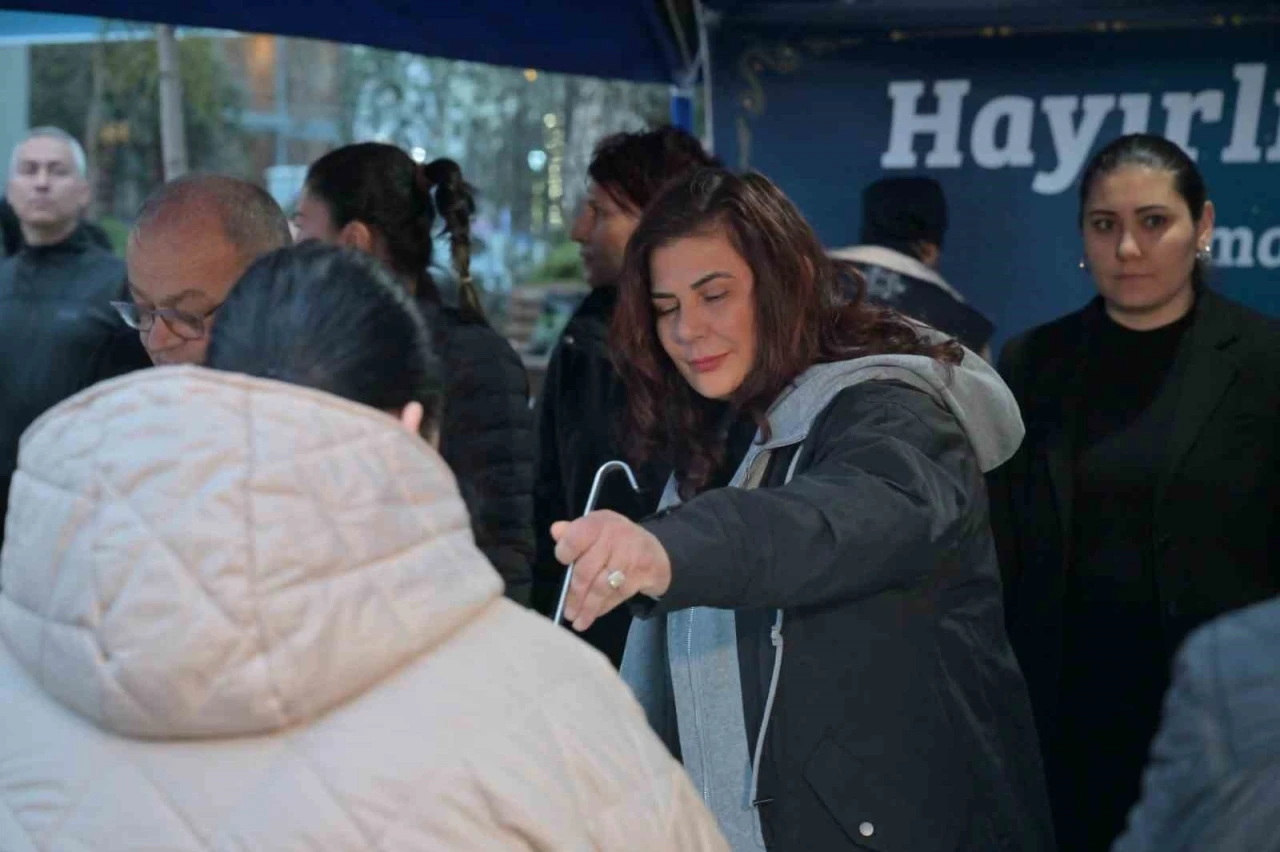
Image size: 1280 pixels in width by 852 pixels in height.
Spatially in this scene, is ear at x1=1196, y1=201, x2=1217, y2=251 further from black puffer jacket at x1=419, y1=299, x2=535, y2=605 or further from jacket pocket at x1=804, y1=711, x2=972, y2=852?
jacket pocket at x1=804, y1=711, x2=972, y2=852

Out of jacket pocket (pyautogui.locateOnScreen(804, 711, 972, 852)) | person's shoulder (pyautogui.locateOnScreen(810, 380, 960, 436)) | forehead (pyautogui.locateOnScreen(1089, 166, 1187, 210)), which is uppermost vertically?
forehead (pyautogui.locateOnScreen(1089, 166, 1187, 210))

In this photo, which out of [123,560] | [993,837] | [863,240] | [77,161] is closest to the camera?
[123,560]

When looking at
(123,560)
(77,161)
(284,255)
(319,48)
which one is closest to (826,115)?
(77,161)

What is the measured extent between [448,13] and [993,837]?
316 cm

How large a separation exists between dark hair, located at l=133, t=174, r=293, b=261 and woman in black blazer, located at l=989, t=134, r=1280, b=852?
1744 millimetres

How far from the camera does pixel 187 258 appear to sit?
2.36 m

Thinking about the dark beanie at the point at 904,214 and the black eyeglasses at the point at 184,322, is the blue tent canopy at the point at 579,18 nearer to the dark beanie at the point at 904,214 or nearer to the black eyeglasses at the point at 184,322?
the dark beanie at the point at 904,214

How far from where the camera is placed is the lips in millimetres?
2350

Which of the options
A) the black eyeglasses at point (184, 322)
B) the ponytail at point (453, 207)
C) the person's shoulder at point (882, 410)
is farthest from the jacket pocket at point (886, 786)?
the ponytail at point (453, 207)

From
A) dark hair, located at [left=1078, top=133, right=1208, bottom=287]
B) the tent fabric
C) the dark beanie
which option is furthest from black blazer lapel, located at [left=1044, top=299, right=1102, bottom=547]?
the tent fabric

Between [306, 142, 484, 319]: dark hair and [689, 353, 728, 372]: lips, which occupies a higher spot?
[306, 142, 484, 319]: dark hair

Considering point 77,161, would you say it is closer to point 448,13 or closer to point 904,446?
point 448,13

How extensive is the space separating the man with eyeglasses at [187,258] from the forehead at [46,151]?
3032mm

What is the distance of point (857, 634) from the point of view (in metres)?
2.06
